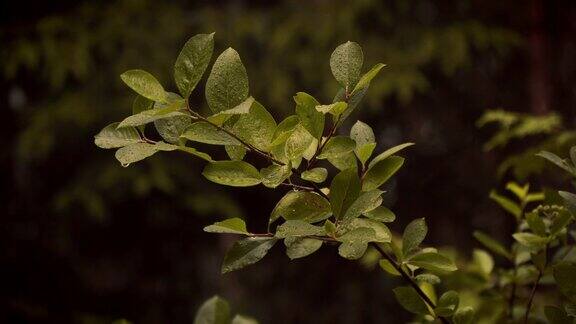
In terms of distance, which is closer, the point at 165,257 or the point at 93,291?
the point at 93,291

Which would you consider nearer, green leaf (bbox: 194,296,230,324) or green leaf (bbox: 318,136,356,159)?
green leaf (bbox: 318,136,356,159)

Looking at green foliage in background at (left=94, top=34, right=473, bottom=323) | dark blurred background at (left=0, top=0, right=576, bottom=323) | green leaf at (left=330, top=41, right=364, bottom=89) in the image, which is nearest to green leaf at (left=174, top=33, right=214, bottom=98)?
green foliage in background at (left=94, top=34, right=473, bottom=323)

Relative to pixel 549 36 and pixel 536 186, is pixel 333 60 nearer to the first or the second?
pixel 536 186

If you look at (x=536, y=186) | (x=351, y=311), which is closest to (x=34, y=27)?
(x=351, y=311)

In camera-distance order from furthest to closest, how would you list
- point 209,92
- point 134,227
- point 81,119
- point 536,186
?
point 134,227 < point 81,119 < point 536,186 < point 209,92

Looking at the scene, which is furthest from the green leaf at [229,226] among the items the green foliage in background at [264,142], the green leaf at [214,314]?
the green leaf at [214,314]

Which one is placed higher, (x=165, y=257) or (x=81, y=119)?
(x=81, y=119)

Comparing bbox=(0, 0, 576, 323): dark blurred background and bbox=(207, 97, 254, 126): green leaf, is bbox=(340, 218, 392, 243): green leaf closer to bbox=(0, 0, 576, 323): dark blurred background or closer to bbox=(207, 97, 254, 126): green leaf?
bbox=(207, 97, 254, 126): green leaf
